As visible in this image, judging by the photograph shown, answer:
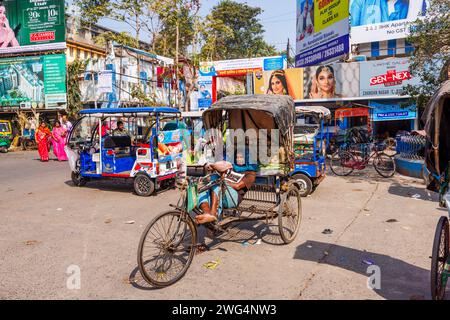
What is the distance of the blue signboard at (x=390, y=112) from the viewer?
60.7ft

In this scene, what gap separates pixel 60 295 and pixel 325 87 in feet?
60.0

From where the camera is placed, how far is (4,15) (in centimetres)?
2947

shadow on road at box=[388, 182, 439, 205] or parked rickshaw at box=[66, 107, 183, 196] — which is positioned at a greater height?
parked rickshaw at box=[66, 107, 183, 196]

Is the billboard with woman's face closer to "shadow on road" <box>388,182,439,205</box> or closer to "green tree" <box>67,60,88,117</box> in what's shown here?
"shadow on road" <box>388,182,439,205</box>

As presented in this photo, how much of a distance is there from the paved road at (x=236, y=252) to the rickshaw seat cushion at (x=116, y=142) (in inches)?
56.8

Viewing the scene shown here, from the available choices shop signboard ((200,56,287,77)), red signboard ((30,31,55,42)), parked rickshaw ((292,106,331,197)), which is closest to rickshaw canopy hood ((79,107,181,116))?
parked rickshaw ((292,106,331,197))

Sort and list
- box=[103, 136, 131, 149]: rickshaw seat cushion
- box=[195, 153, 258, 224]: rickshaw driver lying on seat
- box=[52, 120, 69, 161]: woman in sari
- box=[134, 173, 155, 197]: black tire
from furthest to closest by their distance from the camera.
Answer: box=[52, 120, 69, 161]: woman in sari < box=[103, 136, 131, 149]: rickshaw seat cushion < box=[134, 173, 155, 197]: black tire < box=[195, 153, 258, 224]: rickshaw driver lying on seat

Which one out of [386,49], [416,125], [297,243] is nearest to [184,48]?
[386,49]

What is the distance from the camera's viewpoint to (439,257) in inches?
137

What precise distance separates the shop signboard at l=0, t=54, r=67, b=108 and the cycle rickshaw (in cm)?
2276

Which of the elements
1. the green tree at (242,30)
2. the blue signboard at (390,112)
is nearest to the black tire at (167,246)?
the blue signboard at (390,112)

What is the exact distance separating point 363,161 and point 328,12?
11.2 metres

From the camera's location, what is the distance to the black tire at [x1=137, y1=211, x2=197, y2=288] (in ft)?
12.7

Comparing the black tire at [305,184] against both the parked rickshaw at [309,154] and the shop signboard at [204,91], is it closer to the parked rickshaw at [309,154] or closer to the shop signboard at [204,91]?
the parked rickshaw at [309,154]
